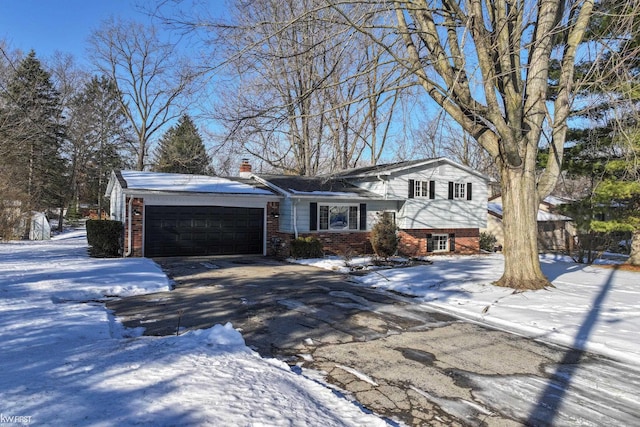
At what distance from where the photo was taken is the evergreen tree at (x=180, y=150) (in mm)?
31844

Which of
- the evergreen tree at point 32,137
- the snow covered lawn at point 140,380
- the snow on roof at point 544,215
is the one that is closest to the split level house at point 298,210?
the evergreen tree at point 32,137

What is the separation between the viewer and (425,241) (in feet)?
61.1

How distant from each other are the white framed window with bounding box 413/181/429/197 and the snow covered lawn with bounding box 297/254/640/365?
6.20 metres

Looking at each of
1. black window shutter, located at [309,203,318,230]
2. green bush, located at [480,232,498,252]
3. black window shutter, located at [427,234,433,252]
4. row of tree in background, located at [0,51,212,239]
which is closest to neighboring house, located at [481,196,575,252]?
green bush, located at [480,232,498,252]

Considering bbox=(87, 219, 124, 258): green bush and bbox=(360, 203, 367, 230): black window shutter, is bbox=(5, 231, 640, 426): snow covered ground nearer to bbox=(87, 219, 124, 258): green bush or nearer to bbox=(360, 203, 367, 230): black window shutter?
bbox=(87, 219, 124, 258): green bush

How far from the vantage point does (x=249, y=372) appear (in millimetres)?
3830

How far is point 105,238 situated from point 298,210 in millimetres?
6959

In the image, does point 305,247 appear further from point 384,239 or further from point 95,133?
point 95,133

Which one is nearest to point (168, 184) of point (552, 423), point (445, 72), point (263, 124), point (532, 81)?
point (263, 124)

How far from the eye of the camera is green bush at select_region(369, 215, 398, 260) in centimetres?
1585

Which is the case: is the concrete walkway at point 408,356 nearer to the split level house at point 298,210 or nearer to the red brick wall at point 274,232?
the split level house at point 298,210

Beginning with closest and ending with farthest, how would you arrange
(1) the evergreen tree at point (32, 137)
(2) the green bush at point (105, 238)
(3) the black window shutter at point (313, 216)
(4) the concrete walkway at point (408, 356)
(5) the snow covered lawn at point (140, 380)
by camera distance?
(5) the snow covered lawn at point (140, 380) → (4) the concrete walkway at point (408, 356) → (2) the green bush at point (105, 238) → (3) the black window shutter at point (313, 216) → (1) the evergreen tree at point (32, 137)

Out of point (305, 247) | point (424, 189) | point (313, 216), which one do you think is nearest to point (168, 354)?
point (305, 247)

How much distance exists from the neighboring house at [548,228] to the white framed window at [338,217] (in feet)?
39.7
